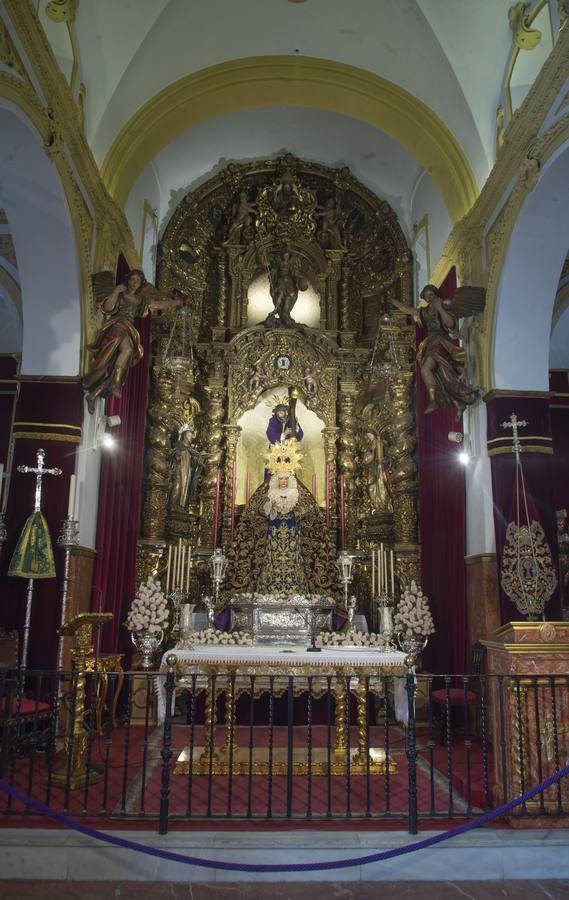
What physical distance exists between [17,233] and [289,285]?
526 centimetres

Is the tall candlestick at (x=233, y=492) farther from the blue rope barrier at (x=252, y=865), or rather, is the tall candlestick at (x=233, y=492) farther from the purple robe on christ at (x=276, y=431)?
the blue rope barrier at (x=252, y=865)

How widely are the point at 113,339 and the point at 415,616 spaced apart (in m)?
5.22

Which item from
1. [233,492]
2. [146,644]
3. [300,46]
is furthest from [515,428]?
[300,46]

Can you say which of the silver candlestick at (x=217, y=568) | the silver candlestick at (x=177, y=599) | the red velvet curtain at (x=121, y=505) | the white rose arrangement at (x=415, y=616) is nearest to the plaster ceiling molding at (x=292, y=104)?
the red velvet curtain at (x=121, y=505)

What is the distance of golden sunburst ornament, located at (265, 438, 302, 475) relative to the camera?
10.3 m

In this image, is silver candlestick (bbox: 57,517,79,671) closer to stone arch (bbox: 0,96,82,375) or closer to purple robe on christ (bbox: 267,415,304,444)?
stone arch (bbox: 0,96,82,375)

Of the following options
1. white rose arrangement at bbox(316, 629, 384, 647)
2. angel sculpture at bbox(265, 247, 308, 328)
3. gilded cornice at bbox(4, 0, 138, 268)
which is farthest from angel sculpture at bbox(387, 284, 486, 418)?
gilded cornice at bbox(4, 0, 138, 268)

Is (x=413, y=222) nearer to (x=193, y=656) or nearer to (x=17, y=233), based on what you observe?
(x=17, y=233)

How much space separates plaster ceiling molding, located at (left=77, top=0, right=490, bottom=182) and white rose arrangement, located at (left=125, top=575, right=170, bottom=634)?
5.85m

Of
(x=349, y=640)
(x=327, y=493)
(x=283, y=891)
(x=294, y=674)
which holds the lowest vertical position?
(x=283, y=891)

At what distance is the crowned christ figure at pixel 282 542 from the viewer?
10000mm

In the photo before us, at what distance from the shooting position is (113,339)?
859cm

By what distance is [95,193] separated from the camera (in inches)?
356

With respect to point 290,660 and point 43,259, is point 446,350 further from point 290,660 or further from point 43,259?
point 43,259
